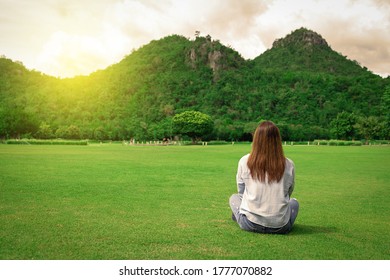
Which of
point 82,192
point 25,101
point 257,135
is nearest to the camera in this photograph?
point 257,135

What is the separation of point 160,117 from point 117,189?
100880mm

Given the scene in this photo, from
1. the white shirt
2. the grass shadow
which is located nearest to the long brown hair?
the white shirt

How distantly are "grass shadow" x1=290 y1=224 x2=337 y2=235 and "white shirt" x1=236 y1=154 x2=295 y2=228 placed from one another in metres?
0.58

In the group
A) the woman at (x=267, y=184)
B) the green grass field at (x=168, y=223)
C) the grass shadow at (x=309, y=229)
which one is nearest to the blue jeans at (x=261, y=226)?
the woman at (x=267, y=184)

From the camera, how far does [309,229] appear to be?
261 inches

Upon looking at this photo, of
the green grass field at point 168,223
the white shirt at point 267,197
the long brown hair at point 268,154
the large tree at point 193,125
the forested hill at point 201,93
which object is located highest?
→ the forested hill at point 201,93

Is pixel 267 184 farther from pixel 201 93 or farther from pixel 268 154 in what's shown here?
pixel 201 93

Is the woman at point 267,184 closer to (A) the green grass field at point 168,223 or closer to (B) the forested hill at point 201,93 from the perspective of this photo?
(A) the green grass field at point 168,223

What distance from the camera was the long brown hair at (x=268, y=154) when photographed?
5543 mm

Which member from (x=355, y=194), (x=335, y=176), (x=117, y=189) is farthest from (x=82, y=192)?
(x=335, y=176)

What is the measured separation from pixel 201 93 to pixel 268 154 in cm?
12179

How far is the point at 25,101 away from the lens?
3684 inches

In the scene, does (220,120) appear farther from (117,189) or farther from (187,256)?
(187,256)

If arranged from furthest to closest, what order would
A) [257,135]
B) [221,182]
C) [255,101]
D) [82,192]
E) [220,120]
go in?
[255,101], [220,120], [221,182], [82,192], [257,135]
